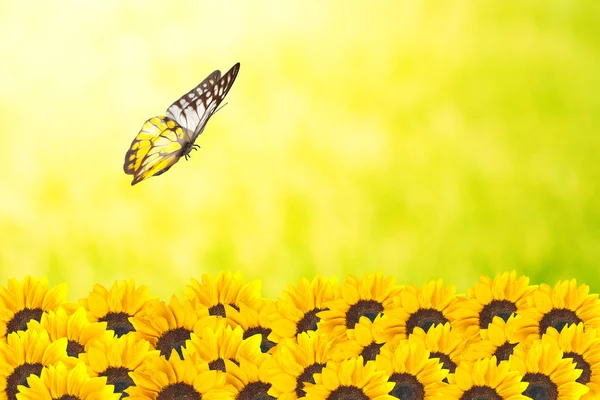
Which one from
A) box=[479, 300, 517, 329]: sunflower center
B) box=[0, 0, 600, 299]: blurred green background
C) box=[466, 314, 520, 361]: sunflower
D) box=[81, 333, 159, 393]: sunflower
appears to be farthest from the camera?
box=[0, 0, 600, 299]: blurred green background

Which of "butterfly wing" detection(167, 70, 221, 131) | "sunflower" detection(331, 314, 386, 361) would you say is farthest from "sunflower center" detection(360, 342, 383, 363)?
"butterfly wing" detection(167, 70, 221, 131)

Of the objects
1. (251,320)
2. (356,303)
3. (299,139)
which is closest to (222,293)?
(251,320)

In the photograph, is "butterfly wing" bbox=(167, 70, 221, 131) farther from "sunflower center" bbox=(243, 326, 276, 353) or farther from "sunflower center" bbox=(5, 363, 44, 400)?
"sunflower center" bbox=(5, 363, 44, 400)

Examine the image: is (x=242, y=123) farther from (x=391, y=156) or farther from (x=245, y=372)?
(x=245, y=372)

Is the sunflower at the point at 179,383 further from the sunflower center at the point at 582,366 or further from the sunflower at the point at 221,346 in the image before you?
the sunflower center at the point at 582,366

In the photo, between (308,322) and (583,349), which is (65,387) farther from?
(583,349)

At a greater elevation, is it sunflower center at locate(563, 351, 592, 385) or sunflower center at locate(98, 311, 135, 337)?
sunflower center at locate(563, 351, 592, 385)

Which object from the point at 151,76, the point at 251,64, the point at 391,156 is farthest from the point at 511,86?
the point at 151,76

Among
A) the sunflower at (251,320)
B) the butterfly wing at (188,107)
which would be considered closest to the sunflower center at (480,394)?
the sunflower at (251,320)
